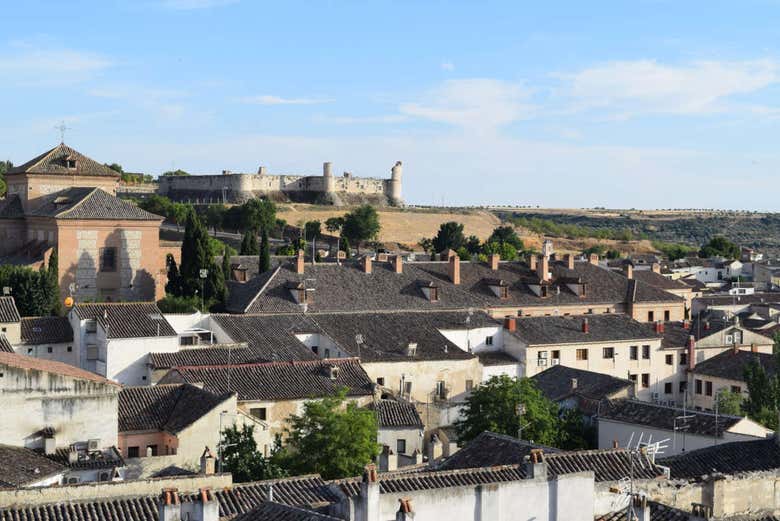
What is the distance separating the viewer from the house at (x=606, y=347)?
4931 cm

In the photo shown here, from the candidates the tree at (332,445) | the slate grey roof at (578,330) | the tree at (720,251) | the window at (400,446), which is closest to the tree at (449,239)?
the tree at (720,251)

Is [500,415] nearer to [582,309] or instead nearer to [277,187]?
[582,309]

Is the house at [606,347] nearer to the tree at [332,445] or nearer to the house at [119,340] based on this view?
the house at [119,340]

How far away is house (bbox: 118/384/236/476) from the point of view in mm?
31406

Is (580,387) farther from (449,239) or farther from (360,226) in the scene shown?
(360,226)

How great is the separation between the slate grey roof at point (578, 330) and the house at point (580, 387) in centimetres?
340

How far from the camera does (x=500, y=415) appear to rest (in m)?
34.4

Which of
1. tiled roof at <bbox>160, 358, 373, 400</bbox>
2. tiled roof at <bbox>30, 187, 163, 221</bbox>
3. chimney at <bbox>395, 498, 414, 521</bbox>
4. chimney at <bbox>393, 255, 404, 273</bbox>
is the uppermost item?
tiled roof at <bbox>30, 187, 163, 221</bbox>

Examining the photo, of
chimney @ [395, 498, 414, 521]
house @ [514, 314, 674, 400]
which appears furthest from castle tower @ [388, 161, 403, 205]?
chimney @ [395, 498, 414, 521]

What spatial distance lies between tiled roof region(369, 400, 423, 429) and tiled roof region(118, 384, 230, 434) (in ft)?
18.3

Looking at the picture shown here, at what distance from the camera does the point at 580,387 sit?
41.4 meters

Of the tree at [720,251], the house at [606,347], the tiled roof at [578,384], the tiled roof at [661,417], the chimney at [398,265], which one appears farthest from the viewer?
the tree at [720,251]

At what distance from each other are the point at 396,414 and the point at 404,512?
2165 cm

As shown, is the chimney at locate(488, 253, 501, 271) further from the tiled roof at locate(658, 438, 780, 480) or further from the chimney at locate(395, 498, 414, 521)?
the chimney at locate(395, 498, 414, 521)
